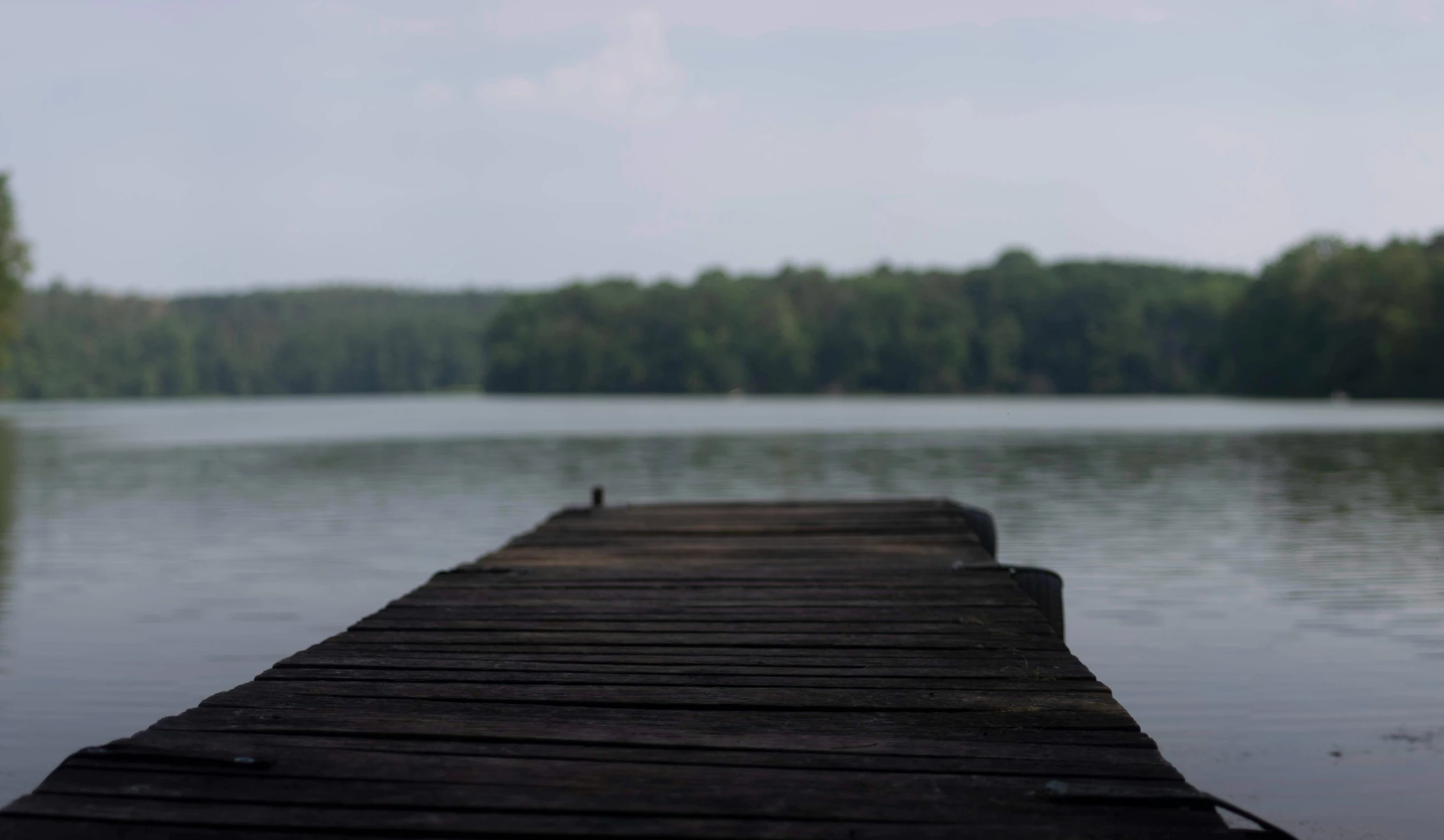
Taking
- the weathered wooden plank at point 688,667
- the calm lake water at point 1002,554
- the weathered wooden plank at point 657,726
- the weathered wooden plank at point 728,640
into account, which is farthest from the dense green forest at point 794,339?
the weathered wooden plank at point 657,726

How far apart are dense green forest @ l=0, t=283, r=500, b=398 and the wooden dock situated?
14108cm

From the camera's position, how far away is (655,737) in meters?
4.29

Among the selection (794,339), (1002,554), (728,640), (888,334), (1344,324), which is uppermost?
(888,334)

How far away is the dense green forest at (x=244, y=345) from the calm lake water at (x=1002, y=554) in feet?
365

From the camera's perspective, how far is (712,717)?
4.59m

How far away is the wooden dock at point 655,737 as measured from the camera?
3455mm

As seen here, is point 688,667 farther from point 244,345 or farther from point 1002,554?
point 244,345

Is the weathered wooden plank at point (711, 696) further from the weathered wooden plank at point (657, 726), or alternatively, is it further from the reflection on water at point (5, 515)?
the reflection on water at point (5, 515)

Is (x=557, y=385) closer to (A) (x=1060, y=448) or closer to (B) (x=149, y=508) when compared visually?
(A) (x=1060, y=448)

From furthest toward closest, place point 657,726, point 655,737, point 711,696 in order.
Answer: point 711,696, point 657,726, point 655,737

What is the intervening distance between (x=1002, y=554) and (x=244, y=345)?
15568 cm

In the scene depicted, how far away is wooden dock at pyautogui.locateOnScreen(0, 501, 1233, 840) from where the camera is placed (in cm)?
346

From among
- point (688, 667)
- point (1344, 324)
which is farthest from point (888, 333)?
point (688, 667)

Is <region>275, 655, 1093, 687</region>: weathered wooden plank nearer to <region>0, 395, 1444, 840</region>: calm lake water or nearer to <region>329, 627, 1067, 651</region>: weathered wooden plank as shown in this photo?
<region>329, 627, 1067, 651</region>: weathered wooden plank
